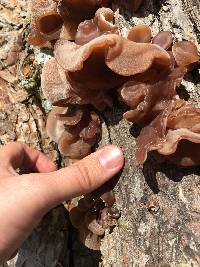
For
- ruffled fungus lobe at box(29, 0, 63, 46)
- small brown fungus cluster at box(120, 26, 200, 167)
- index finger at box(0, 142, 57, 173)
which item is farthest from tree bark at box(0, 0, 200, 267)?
ruffled fungus lobe at box(29, 0, 63, 46)

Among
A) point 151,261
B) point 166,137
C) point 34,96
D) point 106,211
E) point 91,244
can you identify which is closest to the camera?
point 166,137

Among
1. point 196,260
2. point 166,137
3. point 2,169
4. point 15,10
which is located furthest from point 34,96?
Answer: point 196,260

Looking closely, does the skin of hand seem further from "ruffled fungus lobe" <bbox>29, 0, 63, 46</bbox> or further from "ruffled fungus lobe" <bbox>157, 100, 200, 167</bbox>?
"ruffled fungus lobe" <bbox>29, 0, 63, 46</bbox>

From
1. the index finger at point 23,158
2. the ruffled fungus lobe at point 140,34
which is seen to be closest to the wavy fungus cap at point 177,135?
the ruffled fungus lobe at point 140,34

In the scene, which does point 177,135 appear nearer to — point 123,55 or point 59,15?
point 123,55

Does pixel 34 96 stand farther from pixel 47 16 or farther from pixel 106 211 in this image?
→ pixel 106 211

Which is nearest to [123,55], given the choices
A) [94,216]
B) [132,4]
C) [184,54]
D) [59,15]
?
[184,54]
